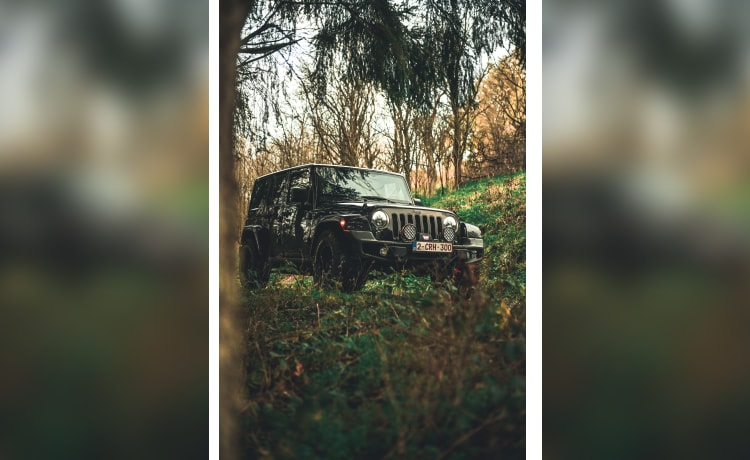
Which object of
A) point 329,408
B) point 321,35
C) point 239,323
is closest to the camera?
point 329,408

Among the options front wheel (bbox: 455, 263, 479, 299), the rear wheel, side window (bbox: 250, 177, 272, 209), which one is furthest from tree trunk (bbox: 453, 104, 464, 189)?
the rear wheel

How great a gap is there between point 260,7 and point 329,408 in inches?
87.5

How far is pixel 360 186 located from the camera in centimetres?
330

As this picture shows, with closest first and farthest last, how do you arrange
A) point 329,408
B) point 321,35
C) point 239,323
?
point 329,408, point 239,323, point 321,35

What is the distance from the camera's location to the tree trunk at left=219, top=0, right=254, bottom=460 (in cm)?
299

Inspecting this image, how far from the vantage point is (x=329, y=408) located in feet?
9.48

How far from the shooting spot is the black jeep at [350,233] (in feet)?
10.4

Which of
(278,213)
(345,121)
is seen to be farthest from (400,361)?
(345,121)
